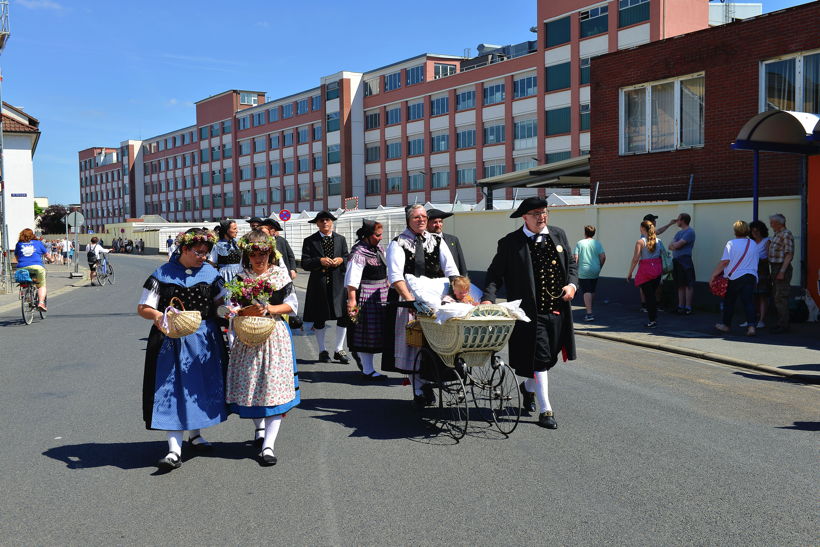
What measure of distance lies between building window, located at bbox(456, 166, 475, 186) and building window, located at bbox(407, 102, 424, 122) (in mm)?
6720

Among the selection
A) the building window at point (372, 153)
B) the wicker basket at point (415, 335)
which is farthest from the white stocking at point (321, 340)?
the building window at point (372, 153)

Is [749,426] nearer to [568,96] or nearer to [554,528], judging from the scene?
[554,528]

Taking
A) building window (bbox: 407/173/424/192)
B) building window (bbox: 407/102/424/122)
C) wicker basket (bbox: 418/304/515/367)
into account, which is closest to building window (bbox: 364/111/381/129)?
building window (bbox: 407/102/424/122)

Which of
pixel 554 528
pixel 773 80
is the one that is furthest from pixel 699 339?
pixel 554 528

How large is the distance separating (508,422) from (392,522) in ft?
8.49

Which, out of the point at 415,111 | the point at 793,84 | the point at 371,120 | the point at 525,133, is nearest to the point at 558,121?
the point at 525,133

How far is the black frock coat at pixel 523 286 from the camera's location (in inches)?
261

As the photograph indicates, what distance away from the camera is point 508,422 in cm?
681

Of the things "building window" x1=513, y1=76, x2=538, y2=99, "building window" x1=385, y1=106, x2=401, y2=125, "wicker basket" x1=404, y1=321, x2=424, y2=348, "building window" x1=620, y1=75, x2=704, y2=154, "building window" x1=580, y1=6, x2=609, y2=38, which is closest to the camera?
"wicker basket" x1=404, y1=321, x2=424, y2=348

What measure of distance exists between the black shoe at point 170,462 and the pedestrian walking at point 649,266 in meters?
9.54

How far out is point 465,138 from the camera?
5950cm

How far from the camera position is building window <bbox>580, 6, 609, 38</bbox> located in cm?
4572

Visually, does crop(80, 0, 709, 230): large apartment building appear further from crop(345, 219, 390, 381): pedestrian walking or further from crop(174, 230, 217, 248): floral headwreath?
crop(174, 230, 217, 248): floral headwreath

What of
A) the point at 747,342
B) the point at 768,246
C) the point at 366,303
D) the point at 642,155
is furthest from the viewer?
the point at 642,155
